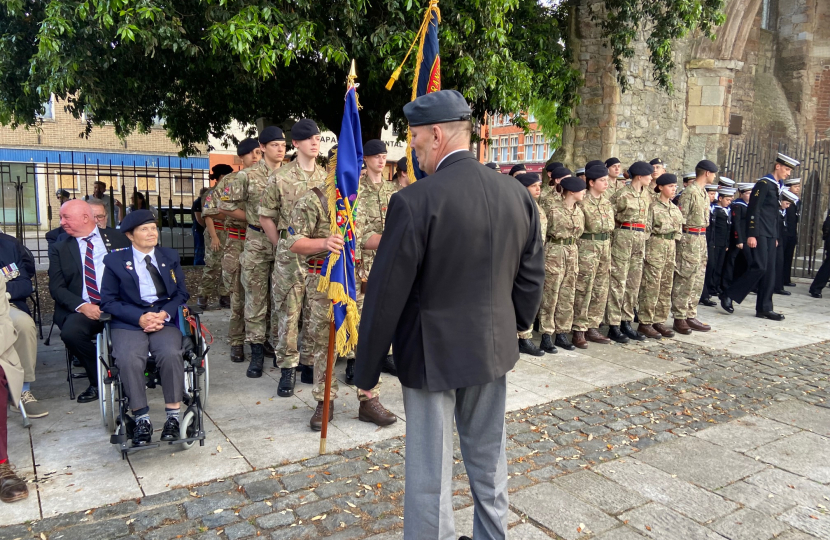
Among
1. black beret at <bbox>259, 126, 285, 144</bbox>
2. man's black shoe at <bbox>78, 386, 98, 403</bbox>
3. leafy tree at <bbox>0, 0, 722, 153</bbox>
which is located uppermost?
leafy tree at <bbox>0, 0, 722, 153</bbox>

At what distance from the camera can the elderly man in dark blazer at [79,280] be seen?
487 centimetres

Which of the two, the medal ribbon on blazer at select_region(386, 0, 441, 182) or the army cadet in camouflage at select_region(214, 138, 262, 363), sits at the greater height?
the medal ribbon on blazer at select_region(386, 0, 441, 182)

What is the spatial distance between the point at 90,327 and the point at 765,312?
877cm

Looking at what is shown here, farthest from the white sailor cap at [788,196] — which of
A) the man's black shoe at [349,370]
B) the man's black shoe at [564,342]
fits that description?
the man's black shoe at [349,370]

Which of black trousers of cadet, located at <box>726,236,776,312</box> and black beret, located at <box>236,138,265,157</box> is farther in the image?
black trousers of cadet, located at <box>726,236,776,312</box>

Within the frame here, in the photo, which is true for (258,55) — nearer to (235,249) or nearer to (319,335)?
(235,249)

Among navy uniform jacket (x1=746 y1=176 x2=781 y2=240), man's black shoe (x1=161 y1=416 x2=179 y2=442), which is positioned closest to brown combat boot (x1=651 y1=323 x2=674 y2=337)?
navy uniform jacket (x1=746 y1=176 x2=781 y2=240)

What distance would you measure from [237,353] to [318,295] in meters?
2.00

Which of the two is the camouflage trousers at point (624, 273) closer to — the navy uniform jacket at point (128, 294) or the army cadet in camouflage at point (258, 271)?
the army cadet in camouflage at point (258, 271)

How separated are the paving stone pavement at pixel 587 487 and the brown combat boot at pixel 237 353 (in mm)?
2542

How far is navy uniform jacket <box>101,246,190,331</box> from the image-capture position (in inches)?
163

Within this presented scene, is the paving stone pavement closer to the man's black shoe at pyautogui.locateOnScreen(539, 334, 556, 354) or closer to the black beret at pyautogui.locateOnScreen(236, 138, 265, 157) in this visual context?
the man's black shoe at pyautogui.locateOnScreen(539, 334, 556, 354)

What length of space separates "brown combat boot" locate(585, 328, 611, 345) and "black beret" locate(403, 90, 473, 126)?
18.0 ft

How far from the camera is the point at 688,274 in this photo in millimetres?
7766
